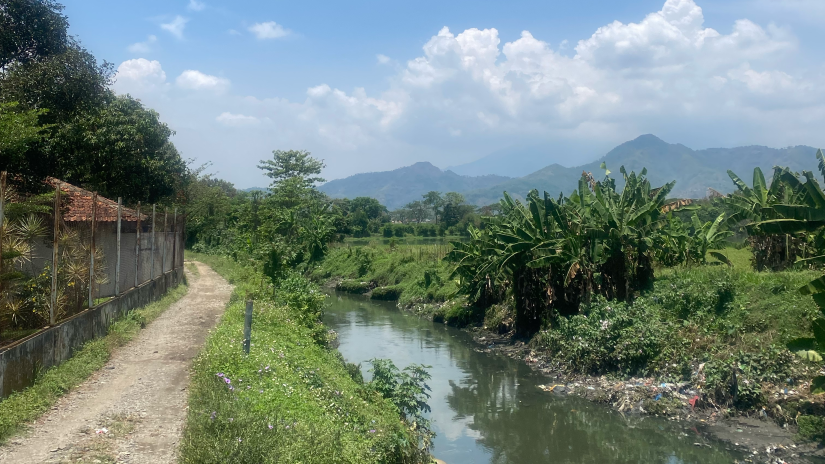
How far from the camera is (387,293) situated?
111 ft

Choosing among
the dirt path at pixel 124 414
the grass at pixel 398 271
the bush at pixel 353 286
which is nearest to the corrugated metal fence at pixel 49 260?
the dirt path at pixel 124 414

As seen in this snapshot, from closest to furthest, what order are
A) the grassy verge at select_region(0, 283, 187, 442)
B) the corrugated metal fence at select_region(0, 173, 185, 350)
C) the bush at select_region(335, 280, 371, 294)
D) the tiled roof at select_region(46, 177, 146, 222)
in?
the grassy verge at select_region(0, 283, 187, 442)
the corrugated metal fence at select_region(0, 173, 185, 350)
the tiled roof at select_region(46, 177, 146, 222)
the bush at select_region(335, 280, 371, 294)

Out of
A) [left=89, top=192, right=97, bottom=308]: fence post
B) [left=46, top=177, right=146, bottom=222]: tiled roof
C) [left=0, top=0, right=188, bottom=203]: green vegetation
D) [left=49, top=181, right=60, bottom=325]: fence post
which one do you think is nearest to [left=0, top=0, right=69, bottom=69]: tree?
[left=0, top=0, right=188, bottom=203]: green vegetation

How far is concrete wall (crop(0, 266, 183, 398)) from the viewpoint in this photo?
24.1 feet

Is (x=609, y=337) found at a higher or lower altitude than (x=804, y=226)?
lower

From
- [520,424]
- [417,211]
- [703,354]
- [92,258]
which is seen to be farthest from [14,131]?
[417,211]

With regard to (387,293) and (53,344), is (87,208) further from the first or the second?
(387,293)

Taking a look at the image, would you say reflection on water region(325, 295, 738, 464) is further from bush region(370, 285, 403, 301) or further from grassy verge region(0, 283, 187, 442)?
bush region(370, 285, 403, 301)

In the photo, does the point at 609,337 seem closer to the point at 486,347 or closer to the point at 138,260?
the point at 486,347

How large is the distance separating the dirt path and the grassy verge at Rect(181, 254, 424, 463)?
334 millimetres

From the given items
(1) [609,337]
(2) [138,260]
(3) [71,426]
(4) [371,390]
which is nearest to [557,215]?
(1) [609,337]

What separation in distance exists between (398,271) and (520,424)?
2280 cm

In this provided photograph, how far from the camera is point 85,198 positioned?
1479 cm

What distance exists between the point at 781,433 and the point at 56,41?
23.0 meters
